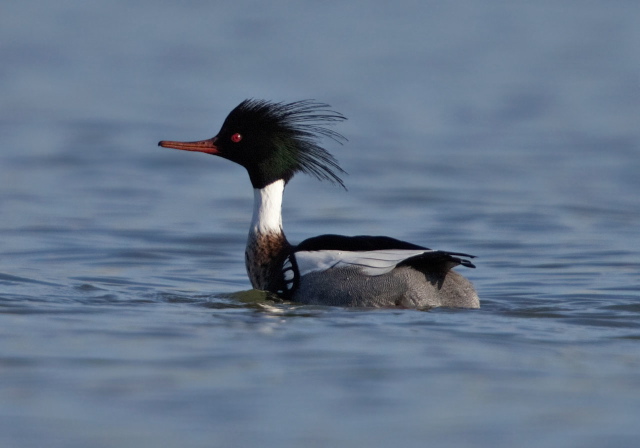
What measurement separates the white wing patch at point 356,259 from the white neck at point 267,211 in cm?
63

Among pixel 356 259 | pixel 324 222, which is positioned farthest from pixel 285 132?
pixel 324 222

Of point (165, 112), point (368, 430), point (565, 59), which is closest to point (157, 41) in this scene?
point (165, 112)

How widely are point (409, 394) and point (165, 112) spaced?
17.0 meters

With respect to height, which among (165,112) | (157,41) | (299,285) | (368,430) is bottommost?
(368,430)

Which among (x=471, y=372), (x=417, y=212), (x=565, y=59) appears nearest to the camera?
(x=471, y=372)

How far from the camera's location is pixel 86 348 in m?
8.40

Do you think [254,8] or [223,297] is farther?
[254,8]

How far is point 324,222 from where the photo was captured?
15.7m

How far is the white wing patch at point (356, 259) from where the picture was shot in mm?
9938

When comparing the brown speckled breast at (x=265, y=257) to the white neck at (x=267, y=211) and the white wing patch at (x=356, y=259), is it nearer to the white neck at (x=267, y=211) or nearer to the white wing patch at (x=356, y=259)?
the white neck at (x=267, y=211)

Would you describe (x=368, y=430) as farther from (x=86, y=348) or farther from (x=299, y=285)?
(x=299, y=285)

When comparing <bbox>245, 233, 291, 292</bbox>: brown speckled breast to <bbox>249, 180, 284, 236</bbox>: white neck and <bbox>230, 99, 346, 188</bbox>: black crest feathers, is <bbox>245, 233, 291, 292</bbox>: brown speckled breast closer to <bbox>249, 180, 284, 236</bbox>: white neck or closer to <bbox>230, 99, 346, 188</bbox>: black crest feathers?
<bbox>249, 180, 284, 236</bbox>: white neck

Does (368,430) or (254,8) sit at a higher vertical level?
(254,8)

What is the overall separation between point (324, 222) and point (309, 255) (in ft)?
17.7
